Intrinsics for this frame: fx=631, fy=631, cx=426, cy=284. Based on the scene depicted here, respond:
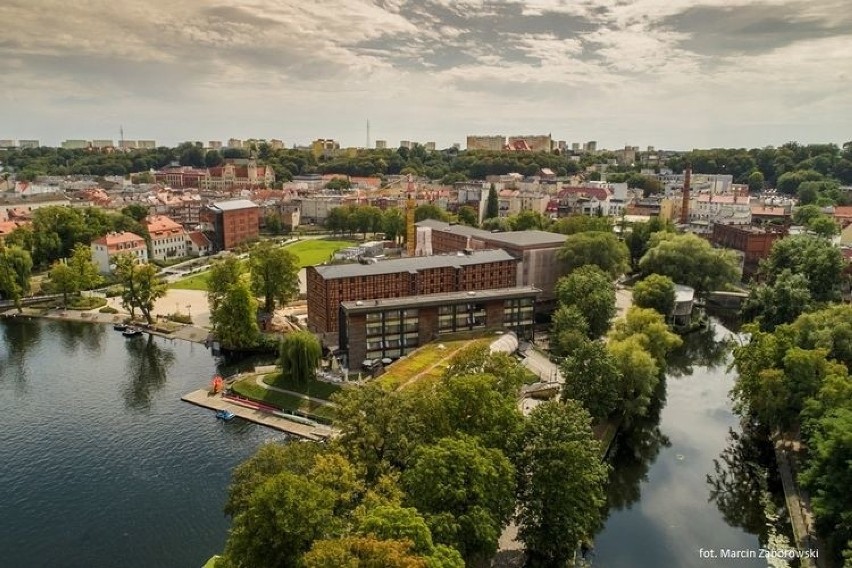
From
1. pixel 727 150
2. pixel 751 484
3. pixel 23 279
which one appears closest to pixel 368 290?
pixel 751 484

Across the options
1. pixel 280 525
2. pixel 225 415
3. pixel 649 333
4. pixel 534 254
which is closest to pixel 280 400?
pixel 225 415

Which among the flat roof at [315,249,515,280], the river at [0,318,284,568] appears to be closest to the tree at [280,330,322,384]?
the river at [0,318,284,568]

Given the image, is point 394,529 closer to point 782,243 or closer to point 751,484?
point 751,484

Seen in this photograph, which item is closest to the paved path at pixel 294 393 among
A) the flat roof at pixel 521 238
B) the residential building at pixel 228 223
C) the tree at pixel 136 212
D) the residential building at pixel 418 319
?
the residential building at pixel 418 319

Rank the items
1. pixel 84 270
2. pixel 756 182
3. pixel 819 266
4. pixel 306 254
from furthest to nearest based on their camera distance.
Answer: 1. pixel 756 182
2. pixel 306 254
3. pixel 84 270
4. pixel 819 266

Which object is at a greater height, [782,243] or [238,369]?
[782,243]

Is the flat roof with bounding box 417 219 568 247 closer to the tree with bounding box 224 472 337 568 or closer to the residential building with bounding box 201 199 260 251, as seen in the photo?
the residential building with bounding box 201 199 260 251

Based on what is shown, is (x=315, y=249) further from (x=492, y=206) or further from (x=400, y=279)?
(x=400, y=279)
